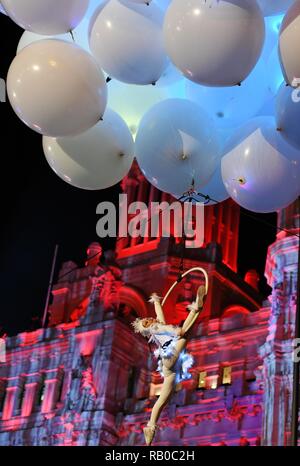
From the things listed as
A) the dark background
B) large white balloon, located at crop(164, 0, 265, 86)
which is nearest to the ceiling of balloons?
large white balloon, located at crop(164, 0, 265, 86)

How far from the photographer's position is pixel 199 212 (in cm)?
488

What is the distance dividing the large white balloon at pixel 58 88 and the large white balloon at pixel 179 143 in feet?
1.16

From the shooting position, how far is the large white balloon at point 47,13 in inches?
141

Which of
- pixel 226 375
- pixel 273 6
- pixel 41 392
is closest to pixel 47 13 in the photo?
pixel 273 6

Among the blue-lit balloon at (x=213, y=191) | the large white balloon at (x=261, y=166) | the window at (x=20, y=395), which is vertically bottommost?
the large white balloon at (x=261, y=166)

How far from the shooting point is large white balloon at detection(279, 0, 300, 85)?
130 inches

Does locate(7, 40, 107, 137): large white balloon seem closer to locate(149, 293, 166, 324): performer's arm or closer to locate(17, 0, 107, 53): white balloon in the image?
locate(17, 0, 107, 53): white balloon

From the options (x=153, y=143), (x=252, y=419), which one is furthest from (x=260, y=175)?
(x=252, y=419)

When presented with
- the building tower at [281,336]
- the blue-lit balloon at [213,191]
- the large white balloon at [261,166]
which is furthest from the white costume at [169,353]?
the building tower at [281,336]

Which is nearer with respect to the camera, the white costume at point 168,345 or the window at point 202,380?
the white costume at point 168,345

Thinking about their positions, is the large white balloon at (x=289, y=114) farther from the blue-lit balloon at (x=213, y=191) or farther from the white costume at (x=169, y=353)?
the white costume at (x=169, y=353)

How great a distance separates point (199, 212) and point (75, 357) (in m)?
13.7

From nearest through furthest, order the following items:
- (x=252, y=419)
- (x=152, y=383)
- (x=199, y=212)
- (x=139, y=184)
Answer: (x=199, y=212) → (x=252, y=419) → (x=152, y=383) → (x=139, y=184)
